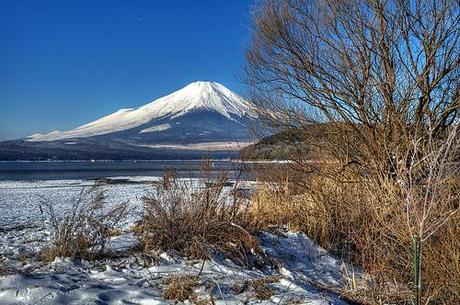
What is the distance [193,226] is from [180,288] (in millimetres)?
1592

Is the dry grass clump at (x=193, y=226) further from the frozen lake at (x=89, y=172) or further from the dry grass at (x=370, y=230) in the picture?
the dry grass at (x=370, y=230)

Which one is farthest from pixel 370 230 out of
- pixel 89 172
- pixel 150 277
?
pixel 89 172

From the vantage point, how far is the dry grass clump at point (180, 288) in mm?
4332

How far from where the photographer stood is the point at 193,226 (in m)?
5.96

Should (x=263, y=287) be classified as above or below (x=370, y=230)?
below

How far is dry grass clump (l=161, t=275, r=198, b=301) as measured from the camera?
4.33 meters

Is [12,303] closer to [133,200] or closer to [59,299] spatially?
[59,299]

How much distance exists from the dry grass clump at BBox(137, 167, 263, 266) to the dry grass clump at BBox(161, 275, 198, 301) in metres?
0.93

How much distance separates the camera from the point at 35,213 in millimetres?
12641

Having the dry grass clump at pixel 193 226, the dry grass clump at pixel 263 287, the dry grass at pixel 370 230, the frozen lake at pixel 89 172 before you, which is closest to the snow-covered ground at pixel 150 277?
the dry grass clump at pixel 263 287

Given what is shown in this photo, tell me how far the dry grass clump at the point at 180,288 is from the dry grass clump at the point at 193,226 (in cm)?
93

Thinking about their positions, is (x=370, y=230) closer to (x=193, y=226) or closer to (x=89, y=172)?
(x=193, y=226)

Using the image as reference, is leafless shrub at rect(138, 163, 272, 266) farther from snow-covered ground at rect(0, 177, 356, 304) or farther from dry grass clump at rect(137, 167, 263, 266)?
snow-covered ground at rect(0, 177, 356, 304)

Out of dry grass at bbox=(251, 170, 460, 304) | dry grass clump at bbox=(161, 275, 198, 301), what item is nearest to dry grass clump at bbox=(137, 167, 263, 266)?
dry grass clump at bbox=(161, 275, 198, 301)
